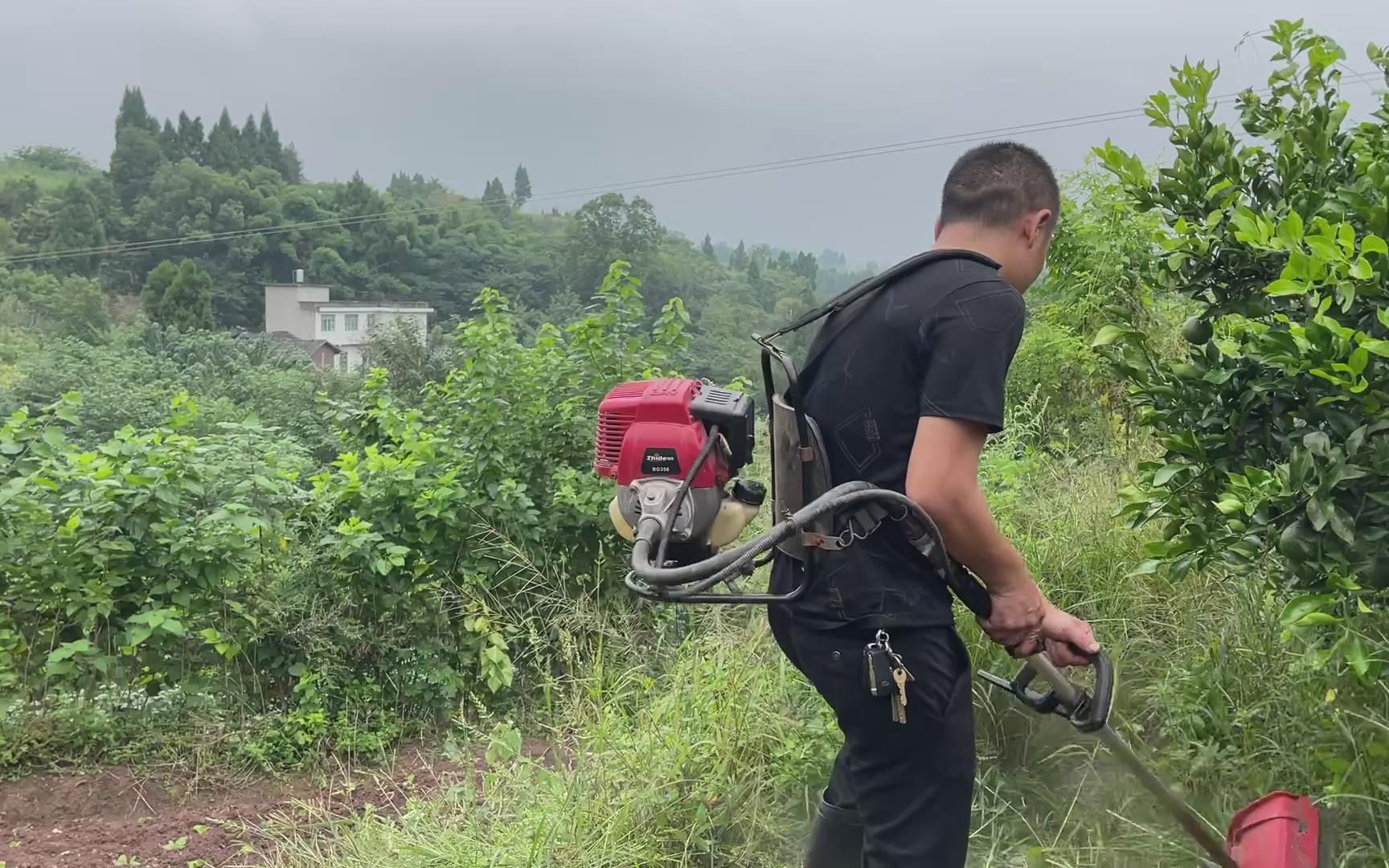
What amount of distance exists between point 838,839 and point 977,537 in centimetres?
80

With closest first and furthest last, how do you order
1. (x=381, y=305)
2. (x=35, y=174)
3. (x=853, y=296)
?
Answer: (x=853, y=296) → (x=381, y=305) → (x=35, y=174)

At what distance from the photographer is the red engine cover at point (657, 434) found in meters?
1.76

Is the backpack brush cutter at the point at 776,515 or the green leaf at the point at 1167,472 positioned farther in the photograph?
the green leaf at the point at 1167,472

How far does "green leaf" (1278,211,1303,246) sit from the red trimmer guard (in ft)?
3.26

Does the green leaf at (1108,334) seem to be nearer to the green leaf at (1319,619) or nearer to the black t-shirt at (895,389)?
the black t-shirt at (895,389)

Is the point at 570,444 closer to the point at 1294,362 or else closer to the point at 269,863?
the point at 269,863

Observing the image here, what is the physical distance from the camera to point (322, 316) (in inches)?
1134

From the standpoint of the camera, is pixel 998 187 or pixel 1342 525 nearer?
pixel 1342 525

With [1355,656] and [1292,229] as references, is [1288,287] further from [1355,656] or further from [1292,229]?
[1355,656]

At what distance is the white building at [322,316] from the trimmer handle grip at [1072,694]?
25929mm

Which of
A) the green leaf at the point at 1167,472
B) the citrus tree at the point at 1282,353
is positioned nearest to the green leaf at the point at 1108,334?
the citrus tree at the point at 1282,353

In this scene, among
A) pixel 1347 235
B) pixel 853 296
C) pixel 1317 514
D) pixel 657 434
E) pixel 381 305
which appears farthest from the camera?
pixel 381 305

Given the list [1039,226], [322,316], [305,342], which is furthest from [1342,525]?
[322,316]

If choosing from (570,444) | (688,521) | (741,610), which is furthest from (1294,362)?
(570,444)
